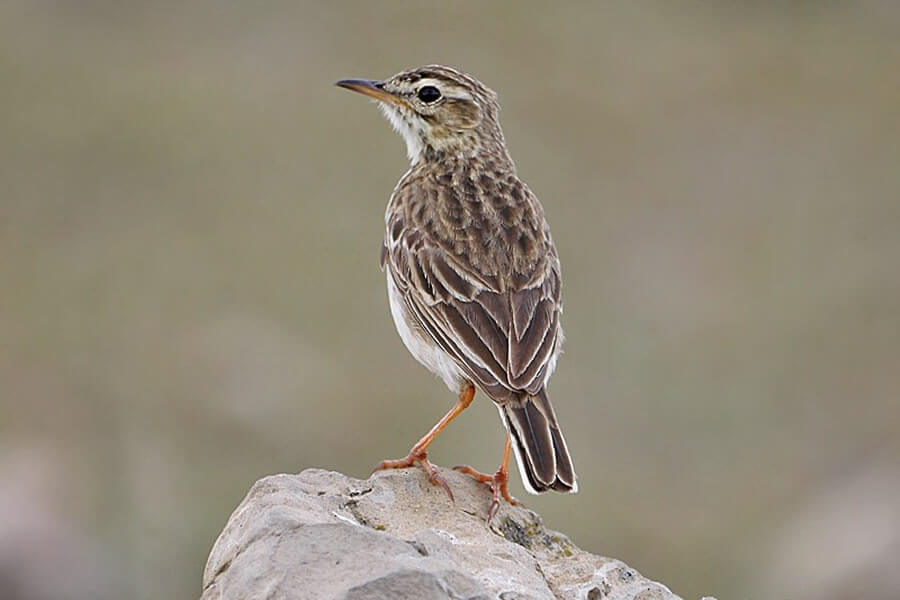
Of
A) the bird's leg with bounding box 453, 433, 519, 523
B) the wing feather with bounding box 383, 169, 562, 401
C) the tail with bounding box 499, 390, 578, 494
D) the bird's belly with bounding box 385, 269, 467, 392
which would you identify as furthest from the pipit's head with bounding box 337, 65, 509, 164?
the tail with bounding box 499, 390, 578, 494

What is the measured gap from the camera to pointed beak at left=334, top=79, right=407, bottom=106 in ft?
35.3

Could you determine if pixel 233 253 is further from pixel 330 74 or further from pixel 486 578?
pixel 486 578

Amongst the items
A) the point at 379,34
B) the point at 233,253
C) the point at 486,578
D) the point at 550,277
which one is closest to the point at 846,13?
the point at 379,34

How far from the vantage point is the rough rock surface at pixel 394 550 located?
6.72 m

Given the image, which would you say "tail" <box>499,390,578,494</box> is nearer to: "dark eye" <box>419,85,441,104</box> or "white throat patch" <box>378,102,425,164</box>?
"white throat patch" <box>378,102,425,164</box>

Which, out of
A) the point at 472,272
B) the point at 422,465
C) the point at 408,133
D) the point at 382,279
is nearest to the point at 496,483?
the point at 422,465

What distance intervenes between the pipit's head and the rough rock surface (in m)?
2.79

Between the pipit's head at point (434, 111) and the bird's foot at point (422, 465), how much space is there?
2647 mm

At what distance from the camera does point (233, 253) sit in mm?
28438

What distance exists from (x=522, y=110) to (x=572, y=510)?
1454 centimetres

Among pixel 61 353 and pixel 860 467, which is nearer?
pixel 860 467

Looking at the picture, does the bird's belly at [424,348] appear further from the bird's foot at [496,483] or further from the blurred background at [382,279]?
the blurred background at [382,279]

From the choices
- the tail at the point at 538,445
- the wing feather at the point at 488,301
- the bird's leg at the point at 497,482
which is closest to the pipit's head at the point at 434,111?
the wing feather at the point at 488,301

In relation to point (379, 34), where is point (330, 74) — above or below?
below
